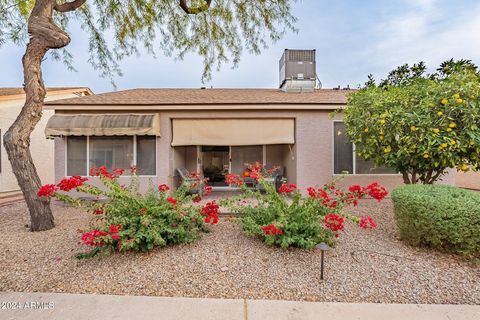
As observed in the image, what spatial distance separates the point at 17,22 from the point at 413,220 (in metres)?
10.8

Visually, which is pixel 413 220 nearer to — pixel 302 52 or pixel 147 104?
pixel 147 104

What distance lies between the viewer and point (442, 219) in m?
3.53

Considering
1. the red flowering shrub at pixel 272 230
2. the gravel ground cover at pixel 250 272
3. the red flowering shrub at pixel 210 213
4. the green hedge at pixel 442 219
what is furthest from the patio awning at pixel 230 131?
the red flowering shrub at pixel 272 230

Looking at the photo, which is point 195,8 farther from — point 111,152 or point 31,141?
point 31,141

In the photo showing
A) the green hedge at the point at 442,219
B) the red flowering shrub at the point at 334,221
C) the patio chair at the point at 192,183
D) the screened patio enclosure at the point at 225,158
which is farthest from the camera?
the screened patio enclosure at the point at 225,158

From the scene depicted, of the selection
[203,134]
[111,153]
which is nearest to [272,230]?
[203,134]

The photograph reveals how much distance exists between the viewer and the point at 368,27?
32.4ft

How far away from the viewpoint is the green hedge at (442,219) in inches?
136

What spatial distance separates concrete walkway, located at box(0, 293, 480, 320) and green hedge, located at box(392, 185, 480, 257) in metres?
1.12

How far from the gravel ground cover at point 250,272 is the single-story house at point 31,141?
27.1ft

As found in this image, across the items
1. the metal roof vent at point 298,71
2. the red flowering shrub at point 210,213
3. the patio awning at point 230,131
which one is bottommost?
the red flowering shrub at point 210,213

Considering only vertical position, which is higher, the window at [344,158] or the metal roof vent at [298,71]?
the metal roof vent at [298,71]

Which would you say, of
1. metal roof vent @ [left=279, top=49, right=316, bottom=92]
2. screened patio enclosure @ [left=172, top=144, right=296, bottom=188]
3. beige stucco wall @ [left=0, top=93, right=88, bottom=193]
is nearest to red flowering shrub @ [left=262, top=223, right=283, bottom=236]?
screened patio enclosure @ [left=172, top=144, right=296, bottom=188]

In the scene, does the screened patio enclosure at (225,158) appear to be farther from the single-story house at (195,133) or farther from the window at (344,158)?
the window at (344,158)
